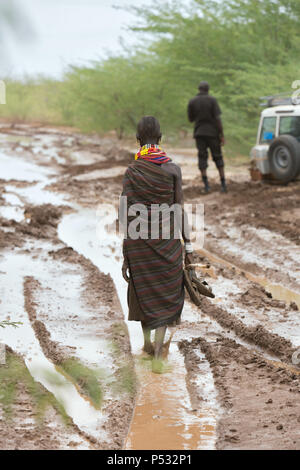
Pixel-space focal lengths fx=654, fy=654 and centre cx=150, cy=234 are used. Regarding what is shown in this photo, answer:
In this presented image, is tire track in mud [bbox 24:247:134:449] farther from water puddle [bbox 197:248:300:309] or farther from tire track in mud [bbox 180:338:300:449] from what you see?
water puddle [bbox 197:248:300:309]

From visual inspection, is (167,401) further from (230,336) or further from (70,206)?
(70,206)

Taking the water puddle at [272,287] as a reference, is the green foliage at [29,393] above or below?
above

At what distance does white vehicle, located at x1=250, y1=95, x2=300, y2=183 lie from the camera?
461 inches

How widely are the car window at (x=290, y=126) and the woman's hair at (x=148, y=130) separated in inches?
314

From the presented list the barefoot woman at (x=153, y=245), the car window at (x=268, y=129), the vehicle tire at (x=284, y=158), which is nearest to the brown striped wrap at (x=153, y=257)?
the barefoot woman at (x=153, y=245)

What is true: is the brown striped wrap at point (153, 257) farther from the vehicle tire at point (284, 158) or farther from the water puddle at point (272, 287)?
the vehicle tire at point (284, 158)

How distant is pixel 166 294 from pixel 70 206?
25.9 feet

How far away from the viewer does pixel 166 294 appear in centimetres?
464

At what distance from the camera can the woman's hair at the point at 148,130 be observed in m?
4.58

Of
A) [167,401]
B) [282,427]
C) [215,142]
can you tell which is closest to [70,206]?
[215,142]

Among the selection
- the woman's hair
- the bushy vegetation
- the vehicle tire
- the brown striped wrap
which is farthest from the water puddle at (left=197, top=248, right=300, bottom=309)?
the bushy vegetation

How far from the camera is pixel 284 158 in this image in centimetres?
1205

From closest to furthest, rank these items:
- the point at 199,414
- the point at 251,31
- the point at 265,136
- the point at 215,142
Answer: the point at 199,414
the point at 215,142
the point at 265,136
the point at 251,31

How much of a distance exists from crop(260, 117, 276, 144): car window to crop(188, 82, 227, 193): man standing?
45.7 inches
